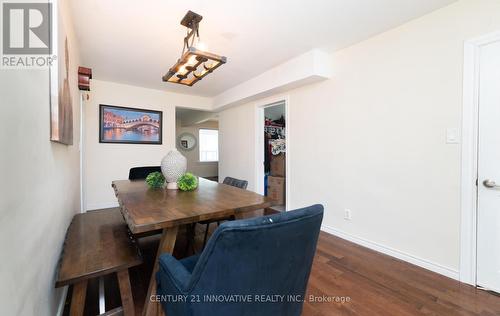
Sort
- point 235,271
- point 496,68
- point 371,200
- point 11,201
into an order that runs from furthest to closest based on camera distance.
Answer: point 371,200 → point 496,68 → point 235,271 → point 11,201

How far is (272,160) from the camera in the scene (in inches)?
175

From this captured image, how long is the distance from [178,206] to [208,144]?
735 cm

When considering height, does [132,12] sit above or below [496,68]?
above

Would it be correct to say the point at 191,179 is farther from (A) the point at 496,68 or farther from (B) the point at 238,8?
(A) the point at 496,68

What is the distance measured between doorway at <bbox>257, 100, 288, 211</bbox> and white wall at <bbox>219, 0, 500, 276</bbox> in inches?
38.8

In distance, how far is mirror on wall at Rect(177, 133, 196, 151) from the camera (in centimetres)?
782

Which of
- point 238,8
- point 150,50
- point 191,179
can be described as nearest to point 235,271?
point 191,179

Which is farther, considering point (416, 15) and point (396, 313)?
point (416, 15)

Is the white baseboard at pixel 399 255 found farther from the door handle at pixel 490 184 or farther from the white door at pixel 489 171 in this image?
the door handle at pixel 490 184

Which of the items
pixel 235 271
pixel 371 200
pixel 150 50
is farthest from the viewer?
pixel 150 50

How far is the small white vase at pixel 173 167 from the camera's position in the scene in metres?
1.90

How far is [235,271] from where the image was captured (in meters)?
0.77

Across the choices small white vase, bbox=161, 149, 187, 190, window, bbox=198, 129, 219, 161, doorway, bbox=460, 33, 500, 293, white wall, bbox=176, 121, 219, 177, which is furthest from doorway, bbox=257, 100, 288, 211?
white wall, bbox=176, 121, 219, 177

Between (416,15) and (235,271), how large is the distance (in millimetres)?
2670
